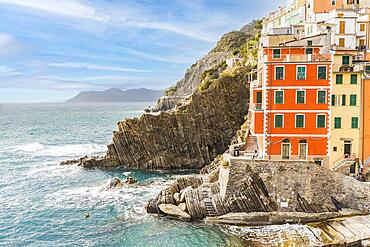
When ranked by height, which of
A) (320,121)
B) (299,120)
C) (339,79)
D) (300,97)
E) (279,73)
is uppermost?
(279,73)

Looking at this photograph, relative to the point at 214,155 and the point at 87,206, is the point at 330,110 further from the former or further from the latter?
the point at 214,155

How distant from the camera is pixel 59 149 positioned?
84812 mm

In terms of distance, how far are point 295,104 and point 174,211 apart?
1518 cm

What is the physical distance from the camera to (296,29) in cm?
5112

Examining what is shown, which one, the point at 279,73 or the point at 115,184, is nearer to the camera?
the point at 279,73

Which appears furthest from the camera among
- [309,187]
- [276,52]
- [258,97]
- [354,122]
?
[258,97]

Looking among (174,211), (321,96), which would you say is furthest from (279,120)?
(174,211)

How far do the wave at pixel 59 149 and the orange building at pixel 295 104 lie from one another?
159 feet

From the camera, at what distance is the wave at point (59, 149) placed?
78250 mm

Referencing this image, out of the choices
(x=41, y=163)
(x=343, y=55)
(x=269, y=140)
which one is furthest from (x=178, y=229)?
(x=41, y=163)

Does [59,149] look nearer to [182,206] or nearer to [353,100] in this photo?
[182,206]

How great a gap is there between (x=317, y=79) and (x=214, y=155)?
3166 centimetres

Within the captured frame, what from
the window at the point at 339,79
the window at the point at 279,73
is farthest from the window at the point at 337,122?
the window at the point at 279,73

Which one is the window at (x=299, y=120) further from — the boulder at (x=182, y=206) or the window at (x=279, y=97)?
the boulder at (x=182, y=206)
